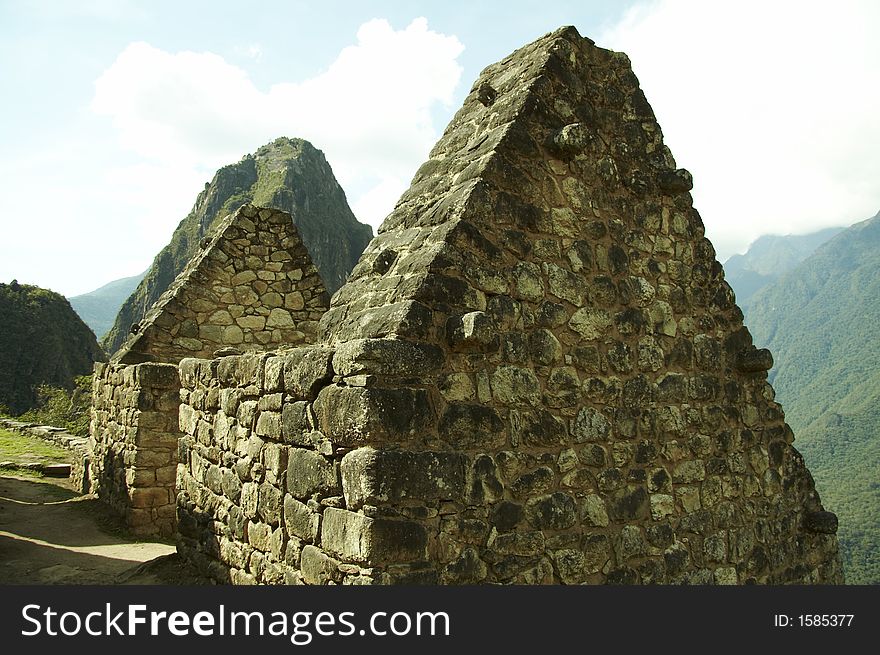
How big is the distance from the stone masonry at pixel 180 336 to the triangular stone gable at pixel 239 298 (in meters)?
0.01

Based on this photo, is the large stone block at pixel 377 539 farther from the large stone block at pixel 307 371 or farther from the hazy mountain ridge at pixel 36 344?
the hazy mountain ridge at pixel 36 344

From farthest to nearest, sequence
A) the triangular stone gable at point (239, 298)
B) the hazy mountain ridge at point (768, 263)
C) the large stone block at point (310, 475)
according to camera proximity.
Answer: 1. the hazy mountain ridge at point (768, 263)
2. the triangular stone gable at point (239, 298)
3. the large stone block at point (310, 475)

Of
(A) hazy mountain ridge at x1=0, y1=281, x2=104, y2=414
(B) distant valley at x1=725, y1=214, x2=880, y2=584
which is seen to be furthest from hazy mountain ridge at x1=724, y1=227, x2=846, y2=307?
(A) hazy mountain ridge at x1=0, y1=281, x2=104, y2=414

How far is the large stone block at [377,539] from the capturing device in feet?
10.4

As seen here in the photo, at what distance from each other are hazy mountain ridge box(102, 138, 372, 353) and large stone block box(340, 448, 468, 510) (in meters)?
77.7

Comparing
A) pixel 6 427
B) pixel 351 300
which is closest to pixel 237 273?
pixel 351 300

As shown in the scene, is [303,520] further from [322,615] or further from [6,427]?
[6,427]

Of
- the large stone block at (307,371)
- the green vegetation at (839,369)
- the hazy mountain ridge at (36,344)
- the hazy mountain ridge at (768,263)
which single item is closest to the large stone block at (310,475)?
the large stone block at (307,371)

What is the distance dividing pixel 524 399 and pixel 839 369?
221 feet

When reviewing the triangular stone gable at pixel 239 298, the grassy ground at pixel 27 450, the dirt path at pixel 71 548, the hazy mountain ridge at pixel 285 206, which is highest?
the hazy mountain ridge at pixel 285 206

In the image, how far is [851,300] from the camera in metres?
75.7

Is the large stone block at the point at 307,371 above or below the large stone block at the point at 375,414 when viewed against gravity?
above

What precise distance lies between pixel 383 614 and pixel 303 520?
2.57 feet

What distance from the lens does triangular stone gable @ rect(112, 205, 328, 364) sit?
8844 millimetres
